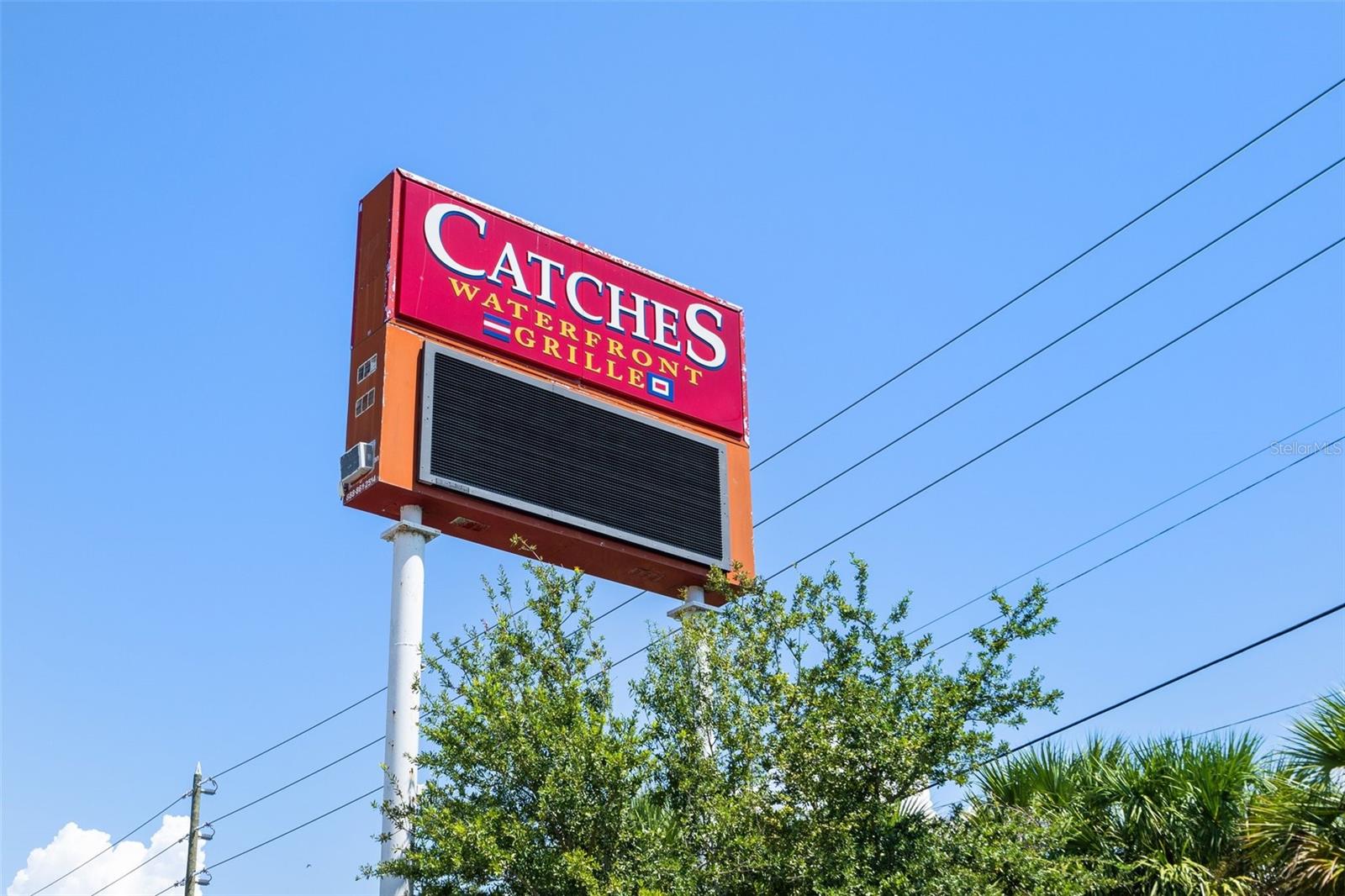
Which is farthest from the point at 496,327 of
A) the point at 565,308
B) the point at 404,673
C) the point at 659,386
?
the point at 404,673

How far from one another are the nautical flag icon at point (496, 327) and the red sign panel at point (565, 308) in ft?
0.06

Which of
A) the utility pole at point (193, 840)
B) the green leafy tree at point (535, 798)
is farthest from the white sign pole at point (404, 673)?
the utility pole at point (193, 840)

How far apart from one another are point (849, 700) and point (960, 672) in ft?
3.93

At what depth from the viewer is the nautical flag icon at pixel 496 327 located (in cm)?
2103

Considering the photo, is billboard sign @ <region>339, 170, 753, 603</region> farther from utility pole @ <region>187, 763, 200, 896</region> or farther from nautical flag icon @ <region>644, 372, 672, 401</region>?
utility pole @ <region>187, 763, 200, 896</region>

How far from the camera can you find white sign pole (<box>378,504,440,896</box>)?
15.9 metres

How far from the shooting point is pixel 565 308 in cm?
2236

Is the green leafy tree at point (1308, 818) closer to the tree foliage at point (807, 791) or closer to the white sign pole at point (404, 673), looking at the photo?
the tree foliage at point (807, 791)

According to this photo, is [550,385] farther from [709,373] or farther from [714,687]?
[714,687]

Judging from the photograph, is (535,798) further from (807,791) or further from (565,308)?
(565,308)

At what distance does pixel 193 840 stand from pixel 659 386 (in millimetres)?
17556

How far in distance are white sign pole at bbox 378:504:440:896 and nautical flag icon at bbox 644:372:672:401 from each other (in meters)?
4.99

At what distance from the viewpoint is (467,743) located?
1504cm

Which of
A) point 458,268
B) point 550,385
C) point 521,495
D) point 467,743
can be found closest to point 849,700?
point 467,743
